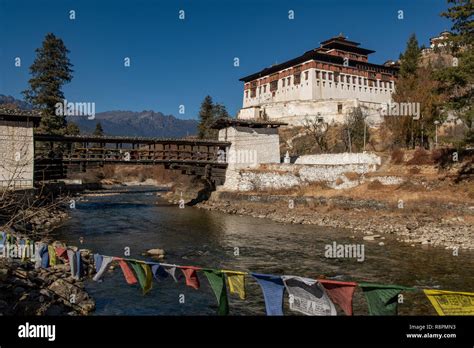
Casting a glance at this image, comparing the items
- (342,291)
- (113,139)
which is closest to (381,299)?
(342,291)

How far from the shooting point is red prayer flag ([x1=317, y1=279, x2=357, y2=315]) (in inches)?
298

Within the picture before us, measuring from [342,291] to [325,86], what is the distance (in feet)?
256

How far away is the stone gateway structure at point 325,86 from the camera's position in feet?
258

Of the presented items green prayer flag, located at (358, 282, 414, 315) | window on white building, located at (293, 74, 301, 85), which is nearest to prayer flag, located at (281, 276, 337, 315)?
green prayer flag, located at (358, 282, 414, 315)

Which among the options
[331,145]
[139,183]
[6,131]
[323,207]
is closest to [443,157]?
[323,207]

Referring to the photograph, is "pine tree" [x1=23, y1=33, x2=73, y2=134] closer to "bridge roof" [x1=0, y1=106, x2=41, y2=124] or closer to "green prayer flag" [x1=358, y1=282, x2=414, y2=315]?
"bridge roof" [x1=0, y1=106, x2=41, y2=124]

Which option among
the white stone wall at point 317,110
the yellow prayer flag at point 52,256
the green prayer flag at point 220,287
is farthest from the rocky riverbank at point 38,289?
the white stone wall at point 317,110

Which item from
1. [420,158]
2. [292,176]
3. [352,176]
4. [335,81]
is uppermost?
[335,81]

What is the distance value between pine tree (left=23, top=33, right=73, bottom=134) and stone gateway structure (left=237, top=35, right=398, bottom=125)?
4221 cm

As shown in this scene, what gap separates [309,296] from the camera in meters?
8.25

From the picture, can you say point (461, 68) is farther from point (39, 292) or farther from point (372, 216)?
point (39, 292)
